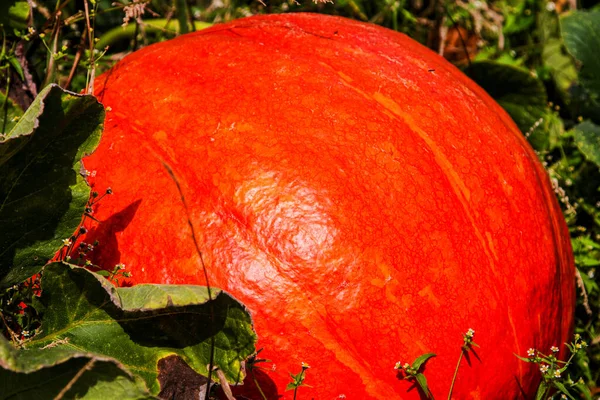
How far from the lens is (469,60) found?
3445 millimetres

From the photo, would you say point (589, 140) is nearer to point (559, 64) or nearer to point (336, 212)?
point (559, 64)

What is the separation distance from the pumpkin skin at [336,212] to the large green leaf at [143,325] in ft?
0.47

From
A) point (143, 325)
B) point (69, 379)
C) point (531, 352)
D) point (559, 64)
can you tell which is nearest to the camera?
point (69, 379)

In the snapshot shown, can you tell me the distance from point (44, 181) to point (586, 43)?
2.65 meters

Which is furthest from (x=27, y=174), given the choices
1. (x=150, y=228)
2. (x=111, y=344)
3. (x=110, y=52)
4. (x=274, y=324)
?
(x=110, y=52)

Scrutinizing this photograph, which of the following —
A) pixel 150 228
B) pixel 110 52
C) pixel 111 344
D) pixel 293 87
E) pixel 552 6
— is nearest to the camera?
pixel 111 344

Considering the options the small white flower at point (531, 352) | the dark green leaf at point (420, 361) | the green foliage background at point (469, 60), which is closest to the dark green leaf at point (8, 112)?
the green foliage background at point (469, 60)

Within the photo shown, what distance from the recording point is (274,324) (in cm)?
199

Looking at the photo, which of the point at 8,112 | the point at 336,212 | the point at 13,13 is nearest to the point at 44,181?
the point at 336,212

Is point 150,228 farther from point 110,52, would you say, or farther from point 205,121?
point 110,52

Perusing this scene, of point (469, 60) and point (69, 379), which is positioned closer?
point (69, 379)

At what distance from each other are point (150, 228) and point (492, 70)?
6.62 feet

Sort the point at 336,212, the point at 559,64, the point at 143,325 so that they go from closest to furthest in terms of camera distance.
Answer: the point at 143,325 < the point at 336,212 < the point at 559,64

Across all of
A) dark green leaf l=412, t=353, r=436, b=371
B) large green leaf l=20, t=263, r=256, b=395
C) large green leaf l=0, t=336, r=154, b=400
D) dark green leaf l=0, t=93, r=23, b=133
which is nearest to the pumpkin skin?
dark green leaf l=412, t=353, r=436, b=371
